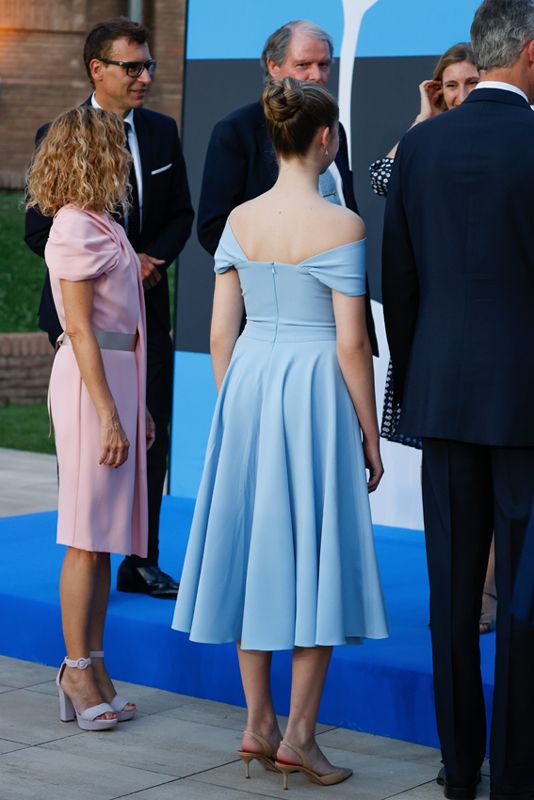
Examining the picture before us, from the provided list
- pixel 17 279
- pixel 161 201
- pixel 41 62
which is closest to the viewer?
pixel 161 201

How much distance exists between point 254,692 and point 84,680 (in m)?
0.64

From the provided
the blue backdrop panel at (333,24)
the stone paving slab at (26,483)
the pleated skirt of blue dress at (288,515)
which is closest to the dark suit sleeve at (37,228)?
the pleated skirt of blue dress at (288,515)

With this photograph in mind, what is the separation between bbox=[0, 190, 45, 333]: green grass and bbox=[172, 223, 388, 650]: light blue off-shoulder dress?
34.9 feet

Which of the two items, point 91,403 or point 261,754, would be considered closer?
point 261,754

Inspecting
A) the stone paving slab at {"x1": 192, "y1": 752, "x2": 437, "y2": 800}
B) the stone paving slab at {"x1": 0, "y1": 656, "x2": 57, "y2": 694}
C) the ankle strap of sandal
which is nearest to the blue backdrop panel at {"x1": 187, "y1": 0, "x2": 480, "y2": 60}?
the stone paving slab at {"x1": 0, "y1": 656, "x2": 57, "y2": 694}

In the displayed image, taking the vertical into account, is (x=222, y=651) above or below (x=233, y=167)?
below

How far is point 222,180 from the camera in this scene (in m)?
4.68

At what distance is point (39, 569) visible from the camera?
5.14 metres

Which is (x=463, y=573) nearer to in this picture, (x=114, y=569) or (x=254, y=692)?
(x=254, y=692)

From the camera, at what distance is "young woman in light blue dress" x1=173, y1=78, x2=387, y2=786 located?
3404 mm

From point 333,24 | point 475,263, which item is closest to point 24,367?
point 333,24

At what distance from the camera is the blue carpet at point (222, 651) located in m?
3.92

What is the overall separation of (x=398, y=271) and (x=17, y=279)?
36.6 feet

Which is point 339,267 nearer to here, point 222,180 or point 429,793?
point 429,793
